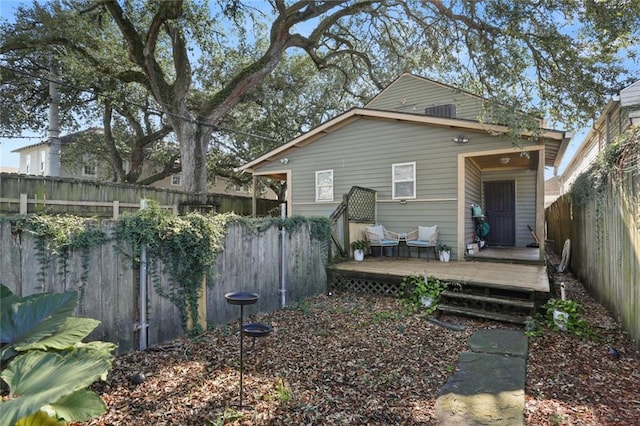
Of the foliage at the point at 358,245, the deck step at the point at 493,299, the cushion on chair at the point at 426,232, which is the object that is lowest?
the deck step at the point at 493,299

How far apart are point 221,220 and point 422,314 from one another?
3270mm

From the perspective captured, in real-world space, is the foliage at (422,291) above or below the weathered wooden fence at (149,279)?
below

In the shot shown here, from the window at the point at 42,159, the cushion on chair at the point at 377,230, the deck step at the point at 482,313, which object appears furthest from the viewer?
the window at the point at 42,159

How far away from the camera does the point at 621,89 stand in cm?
853

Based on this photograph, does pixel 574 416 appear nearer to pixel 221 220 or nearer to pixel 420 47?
pixel 221 220

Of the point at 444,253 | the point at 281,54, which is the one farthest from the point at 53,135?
the point at 444,253

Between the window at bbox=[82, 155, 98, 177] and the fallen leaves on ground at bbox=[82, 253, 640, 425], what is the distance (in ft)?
71.3

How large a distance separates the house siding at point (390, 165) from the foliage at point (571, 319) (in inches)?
146

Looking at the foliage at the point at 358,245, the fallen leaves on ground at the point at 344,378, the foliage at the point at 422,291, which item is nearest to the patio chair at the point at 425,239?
the foliage at the point at 358,245

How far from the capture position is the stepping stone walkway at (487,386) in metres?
2.52

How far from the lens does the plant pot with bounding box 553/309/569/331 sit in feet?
14.2

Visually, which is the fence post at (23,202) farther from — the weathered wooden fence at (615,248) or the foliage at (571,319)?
the weathered wooden fence at (615,248)

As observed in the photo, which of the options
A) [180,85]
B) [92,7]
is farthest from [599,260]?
[92,7]

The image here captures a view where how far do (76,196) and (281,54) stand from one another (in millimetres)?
8216
